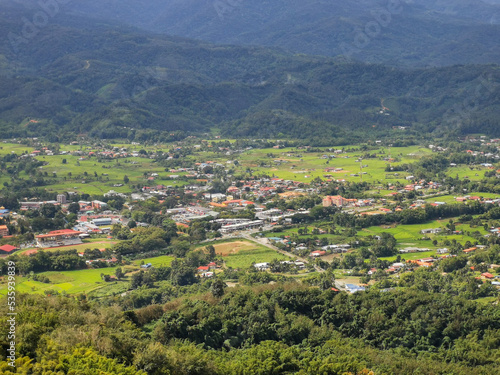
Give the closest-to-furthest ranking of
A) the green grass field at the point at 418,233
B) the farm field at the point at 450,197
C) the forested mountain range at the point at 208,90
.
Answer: the green grass field at the point at 418,233
the farm field at the point at 450,197
the forested mountain range at the point at 208,90

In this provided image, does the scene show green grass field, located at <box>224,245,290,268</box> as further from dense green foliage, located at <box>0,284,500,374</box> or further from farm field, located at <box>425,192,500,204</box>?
farm field, located at <box>425,192,500,204</box>

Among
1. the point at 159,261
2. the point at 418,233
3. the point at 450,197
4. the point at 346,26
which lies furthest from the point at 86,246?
the point at 346,26

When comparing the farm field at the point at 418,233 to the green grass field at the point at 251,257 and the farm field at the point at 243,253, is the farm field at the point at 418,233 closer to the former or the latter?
the green grass field at the point at 251,257

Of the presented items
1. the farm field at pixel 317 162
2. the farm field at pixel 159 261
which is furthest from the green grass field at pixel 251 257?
the farm field at pixel 317 162

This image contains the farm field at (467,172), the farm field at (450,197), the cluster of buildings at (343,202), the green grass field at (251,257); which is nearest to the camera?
the green grass field at (251,257)

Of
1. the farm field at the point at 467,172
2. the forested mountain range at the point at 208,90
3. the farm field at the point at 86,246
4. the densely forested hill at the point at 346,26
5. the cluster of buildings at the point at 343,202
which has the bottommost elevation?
the farm field at the point at 86,246

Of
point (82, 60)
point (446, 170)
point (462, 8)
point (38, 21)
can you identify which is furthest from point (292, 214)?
point (462, 8)
